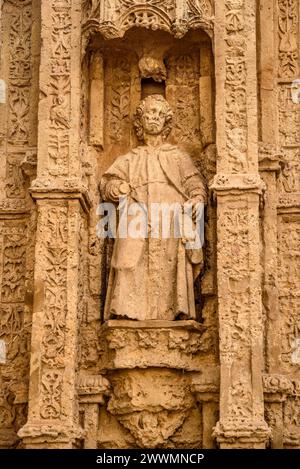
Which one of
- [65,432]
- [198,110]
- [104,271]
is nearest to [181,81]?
[198,110]

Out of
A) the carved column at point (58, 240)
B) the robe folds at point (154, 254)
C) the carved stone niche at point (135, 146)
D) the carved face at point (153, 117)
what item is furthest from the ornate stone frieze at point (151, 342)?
the carved face at point (153, 117)

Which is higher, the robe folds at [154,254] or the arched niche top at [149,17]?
the arched niche top at [149,17]

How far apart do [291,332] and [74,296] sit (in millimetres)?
2195

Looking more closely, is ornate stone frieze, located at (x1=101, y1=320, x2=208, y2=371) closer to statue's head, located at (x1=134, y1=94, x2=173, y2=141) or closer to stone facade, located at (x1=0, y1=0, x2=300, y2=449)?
stone facade, located at (x1=0, y1=0, x2=300, y2=449)

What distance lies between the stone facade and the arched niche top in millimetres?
14

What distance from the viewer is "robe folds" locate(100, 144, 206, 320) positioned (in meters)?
11.9

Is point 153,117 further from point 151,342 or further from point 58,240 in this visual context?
point 151,342

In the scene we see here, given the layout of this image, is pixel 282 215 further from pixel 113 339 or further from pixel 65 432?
pixel 65 432

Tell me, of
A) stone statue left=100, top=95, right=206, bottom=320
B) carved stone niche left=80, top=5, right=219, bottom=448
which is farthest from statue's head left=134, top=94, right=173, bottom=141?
carved stone niche left=80, top=5, right=219, bottom=448

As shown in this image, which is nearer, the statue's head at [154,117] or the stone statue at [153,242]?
the stone statue at [153,242]

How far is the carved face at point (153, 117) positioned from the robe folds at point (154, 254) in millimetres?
197

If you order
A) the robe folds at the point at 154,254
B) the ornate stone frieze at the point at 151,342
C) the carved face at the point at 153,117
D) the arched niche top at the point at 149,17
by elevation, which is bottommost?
the ornate stone frieze at the point at 151,342

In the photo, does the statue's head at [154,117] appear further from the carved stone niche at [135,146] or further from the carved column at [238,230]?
the carved column at [238,230]

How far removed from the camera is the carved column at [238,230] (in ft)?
37.1
